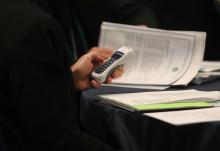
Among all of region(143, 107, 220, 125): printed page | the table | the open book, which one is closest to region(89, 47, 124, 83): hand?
the open book

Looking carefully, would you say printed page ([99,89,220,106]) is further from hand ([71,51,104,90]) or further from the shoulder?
the shoulder

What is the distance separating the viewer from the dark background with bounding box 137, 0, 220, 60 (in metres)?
2.16

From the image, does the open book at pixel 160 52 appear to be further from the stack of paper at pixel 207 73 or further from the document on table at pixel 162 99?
the document on table at pixel 162 99

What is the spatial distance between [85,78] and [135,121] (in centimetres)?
32

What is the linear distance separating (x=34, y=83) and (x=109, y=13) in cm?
118

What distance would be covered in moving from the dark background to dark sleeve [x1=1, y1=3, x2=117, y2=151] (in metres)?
1.41

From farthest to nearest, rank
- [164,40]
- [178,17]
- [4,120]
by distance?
1. [178,17]
2. [164,40]
3. [4,120]

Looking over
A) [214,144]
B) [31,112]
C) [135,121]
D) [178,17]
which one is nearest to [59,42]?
[31,112]

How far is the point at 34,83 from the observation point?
31.0 inches

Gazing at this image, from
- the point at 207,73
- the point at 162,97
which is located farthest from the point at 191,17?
the point at 162,97

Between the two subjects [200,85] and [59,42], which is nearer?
[59,42]

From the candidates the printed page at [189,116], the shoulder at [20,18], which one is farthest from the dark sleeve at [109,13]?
the shoulder at [20,18]

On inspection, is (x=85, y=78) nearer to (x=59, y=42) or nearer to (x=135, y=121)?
(x=135, y=121)

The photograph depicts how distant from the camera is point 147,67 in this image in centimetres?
133
